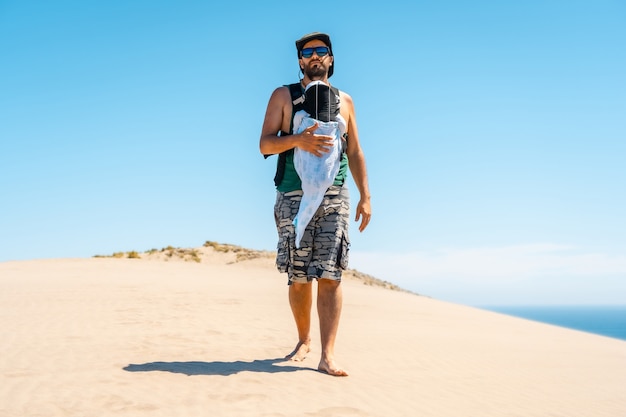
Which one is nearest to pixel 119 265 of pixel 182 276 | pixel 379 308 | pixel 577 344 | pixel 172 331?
pixel 182 276

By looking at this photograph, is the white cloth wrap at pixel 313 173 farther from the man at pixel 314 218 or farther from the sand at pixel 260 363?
the sand at pixel 260 363

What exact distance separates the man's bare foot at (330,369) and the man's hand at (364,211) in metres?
1.24

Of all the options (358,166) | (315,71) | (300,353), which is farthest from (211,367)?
(315,71)

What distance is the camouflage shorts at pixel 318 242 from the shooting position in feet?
15.4

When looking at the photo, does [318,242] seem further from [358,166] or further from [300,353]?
[300,353]

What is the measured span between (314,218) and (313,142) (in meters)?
0.61

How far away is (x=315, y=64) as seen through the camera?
16.2 ft

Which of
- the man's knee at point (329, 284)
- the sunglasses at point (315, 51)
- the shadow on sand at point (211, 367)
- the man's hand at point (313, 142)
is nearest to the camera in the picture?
the shadow on sand at point (211, 367)

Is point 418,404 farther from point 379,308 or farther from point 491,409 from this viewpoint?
point 379,308

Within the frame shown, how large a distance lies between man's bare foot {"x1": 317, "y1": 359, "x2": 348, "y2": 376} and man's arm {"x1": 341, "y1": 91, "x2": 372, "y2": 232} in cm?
124

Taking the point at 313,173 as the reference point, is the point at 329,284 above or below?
below

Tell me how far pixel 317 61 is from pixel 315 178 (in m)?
1.01

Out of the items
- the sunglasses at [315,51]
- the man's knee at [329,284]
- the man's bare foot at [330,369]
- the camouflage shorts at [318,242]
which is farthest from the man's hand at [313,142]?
the man's bare foot at [330,369]

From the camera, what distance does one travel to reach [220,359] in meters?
5.20
